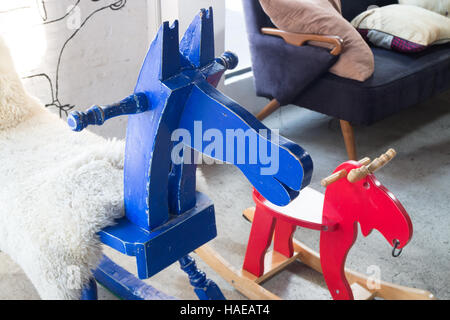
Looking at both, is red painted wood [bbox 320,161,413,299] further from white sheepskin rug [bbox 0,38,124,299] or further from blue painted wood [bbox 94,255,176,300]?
white sheepskin rug [bbox 0,38,124,299]

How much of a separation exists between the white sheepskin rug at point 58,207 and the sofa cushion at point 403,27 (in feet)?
5.73

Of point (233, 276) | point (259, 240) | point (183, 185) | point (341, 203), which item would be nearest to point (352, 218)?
point (341, 203)

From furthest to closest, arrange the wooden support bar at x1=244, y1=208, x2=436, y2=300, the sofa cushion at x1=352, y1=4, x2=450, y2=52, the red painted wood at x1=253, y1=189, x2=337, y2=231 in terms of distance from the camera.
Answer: the sofa cushion at x1=352, y1=4, x2=450, y2=52, the wooden support bar at x1=244, y1=208, x2=436, y2=300, the red painted wood at x1=253, y1=189, x2=337, y2=231

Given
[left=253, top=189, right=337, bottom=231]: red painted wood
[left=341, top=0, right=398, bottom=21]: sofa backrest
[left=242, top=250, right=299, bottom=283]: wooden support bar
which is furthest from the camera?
[left=341, top=0, right=398, bottom=21]: sofa backrest

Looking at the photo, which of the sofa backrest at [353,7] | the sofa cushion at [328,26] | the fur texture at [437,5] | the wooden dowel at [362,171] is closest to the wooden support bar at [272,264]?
the wooden dowel at [362,171]

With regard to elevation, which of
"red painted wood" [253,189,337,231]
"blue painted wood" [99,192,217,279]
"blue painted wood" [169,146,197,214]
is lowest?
"red painted wood" [253,189,337,231]

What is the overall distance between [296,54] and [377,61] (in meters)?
0.42

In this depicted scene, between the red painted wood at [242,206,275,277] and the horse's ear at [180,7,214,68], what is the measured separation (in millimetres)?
722

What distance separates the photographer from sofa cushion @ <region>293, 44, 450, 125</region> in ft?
6.69

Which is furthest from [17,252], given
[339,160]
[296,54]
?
[339,160]

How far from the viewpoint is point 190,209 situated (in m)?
0.88

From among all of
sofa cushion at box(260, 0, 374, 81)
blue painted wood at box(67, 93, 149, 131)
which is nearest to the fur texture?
sofa cushion at box(260, 0, 374, 81)

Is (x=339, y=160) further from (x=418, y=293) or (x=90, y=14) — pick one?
(x=90, y=14)

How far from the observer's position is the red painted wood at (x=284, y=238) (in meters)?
1.53
